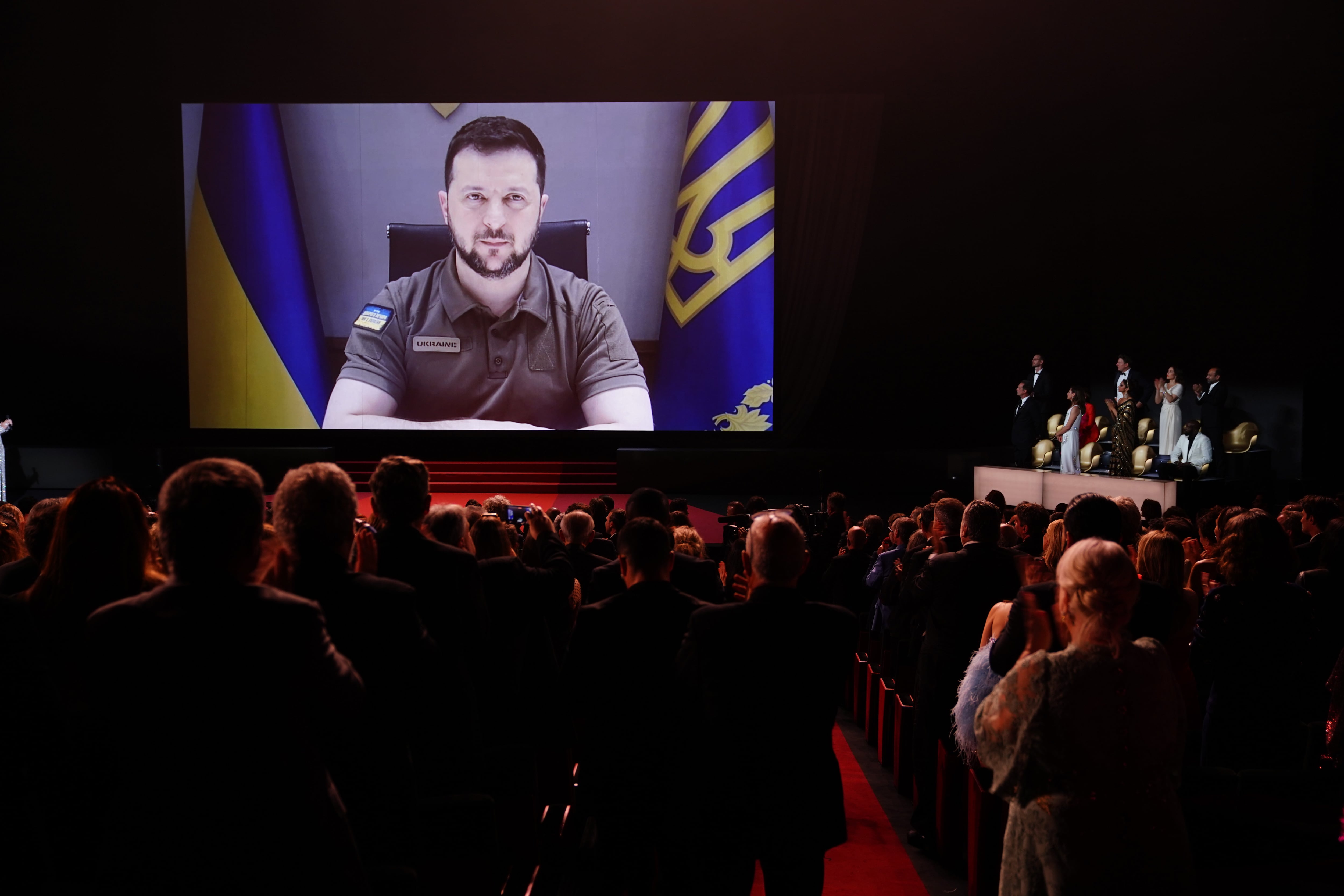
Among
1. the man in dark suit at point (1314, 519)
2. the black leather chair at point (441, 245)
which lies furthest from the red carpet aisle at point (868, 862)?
the black leather chair at point (441, 245)

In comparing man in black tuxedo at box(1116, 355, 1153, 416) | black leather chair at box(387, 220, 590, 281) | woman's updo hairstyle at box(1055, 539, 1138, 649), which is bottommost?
woman's updo hairstyle at box(1055, 539, 1138, 649)

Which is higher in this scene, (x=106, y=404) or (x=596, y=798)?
(x=106, y=404)

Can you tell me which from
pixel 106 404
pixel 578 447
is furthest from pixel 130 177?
pixel 578 447

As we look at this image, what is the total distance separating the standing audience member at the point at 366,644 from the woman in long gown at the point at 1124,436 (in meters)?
9.53

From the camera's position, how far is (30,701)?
4.82 ft

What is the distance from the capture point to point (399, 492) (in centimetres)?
216

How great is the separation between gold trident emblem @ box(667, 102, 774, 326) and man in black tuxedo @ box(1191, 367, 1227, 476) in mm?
5015

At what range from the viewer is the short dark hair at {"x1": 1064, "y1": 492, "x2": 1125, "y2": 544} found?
7.89ft

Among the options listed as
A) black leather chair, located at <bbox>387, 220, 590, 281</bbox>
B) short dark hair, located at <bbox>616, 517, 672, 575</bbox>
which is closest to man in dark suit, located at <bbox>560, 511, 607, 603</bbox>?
short dark hair, located at <bbox>616, 517, 672, 575</bbox>

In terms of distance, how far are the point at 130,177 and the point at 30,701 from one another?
12.3 metres

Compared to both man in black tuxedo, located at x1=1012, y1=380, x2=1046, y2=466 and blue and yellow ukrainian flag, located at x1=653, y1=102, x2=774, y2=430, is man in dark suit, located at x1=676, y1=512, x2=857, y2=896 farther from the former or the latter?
man in black tuxedo, located at x1=1012, y1=380, x2=1046, y2=466

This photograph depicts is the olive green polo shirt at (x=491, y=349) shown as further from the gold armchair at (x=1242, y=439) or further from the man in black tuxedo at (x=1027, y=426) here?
the gold armchair at (x=1242, y=439)

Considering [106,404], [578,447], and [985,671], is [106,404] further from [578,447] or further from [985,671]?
[985,671]

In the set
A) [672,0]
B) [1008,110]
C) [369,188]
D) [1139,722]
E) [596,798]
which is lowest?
[596,798]
